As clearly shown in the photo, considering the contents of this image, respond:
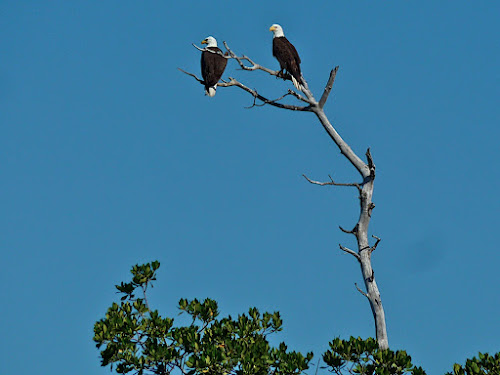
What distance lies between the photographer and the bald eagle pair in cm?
1136

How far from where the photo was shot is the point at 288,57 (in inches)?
461

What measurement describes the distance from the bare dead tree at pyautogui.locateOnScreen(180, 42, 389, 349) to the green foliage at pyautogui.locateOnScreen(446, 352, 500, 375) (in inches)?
55.3

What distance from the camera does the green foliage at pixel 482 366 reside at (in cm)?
843

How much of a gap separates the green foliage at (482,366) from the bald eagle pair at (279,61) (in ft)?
16.8

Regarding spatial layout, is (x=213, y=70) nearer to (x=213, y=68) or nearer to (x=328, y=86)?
(x=213, y=68)

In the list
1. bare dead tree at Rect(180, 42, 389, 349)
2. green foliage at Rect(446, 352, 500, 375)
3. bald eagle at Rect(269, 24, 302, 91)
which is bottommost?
green foliage at Rect(446, 352, 500, 375)

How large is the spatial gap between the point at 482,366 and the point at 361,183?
3318 millimetres

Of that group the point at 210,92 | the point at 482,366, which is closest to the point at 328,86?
the point at 210,92

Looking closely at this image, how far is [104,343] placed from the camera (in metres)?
9.10

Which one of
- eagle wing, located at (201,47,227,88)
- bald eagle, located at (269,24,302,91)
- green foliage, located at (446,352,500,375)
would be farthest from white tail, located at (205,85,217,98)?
green foliage, located at (446,352,500,375)

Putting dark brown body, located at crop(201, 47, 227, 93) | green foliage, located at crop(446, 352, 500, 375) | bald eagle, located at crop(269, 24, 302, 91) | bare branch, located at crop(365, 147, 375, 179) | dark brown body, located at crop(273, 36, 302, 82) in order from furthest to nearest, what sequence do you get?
dark brown body, located at crop(201, 47, 227, 93), dark brown body, located at crop(273, 36, 302, 82), bald eagle, located at crop(269, 24, 302, 91), bare branch, located at crop(365, 147, 375, 179), green foliage, located at crop(446, 352, 500, 375)

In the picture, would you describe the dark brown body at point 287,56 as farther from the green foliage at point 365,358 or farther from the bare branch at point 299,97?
the green foliage at point 365,358

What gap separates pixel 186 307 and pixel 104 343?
4.33 feet

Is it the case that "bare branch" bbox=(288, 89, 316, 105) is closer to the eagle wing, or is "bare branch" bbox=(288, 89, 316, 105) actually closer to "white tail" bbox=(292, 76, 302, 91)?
"white tail" bbox=(292, 76, 302, 91)
